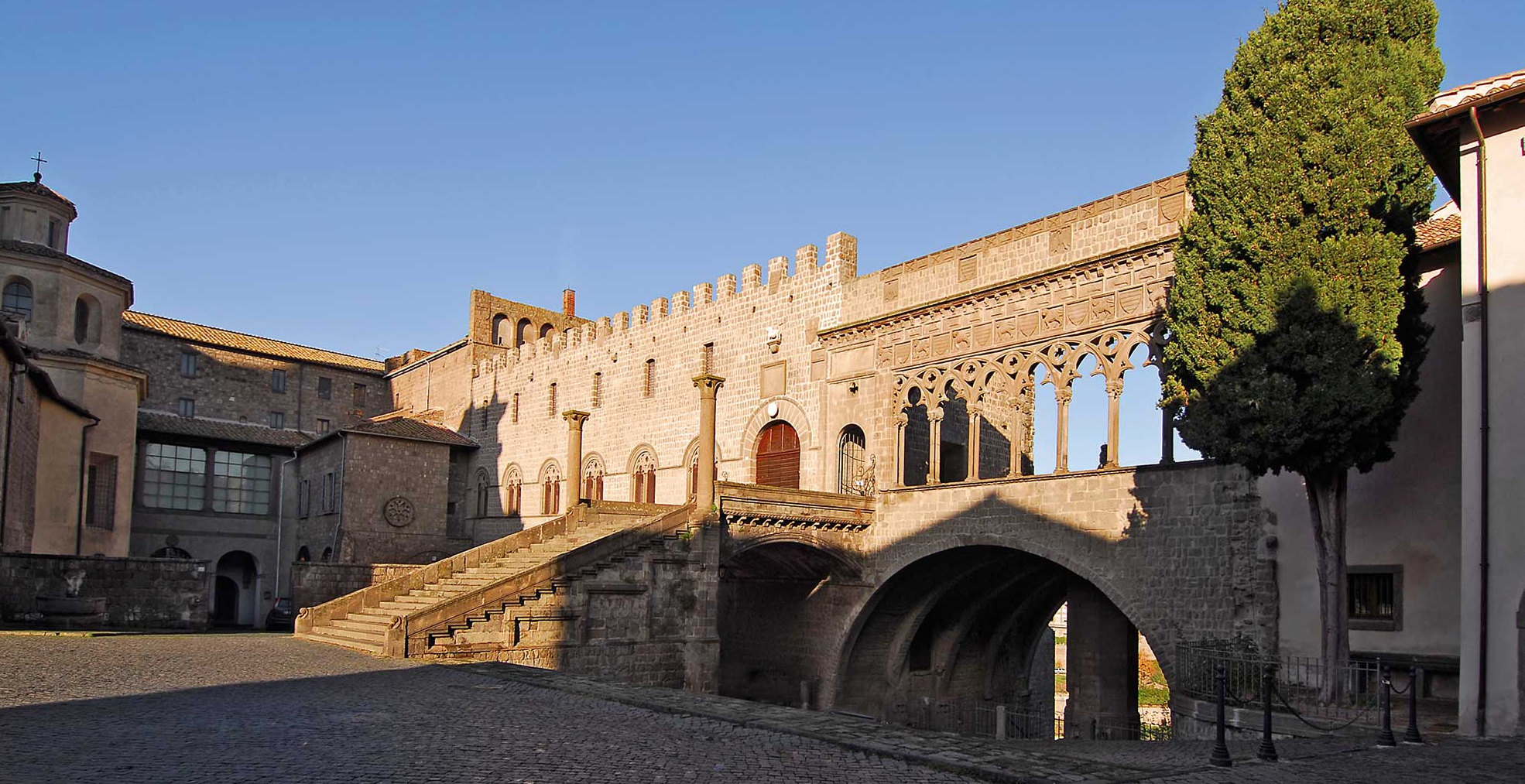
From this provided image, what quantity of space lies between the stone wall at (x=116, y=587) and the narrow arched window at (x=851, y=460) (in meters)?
13.6

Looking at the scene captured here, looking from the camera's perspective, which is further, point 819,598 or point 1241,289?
point 819,598

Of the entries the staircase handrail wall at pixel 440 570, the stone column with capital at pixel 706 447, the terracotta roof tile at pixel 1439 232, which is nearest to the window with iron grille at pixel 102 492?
the staircase handrail wall at pixel 440 570

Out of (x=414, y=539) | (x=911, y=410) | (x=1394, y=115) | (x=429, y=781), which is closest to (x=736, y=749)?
(x=429, y=781)

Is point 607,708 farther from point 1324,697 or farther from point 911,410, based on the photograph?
point 911,410

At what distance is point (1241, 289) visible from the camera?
577 inches

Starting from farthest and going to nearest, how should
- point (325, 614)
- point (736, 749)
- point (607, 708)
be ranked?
point (325, 614) < point (607, 708) < point (736, 749)

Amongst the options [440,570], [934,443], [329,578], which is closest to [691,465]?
[934,443]

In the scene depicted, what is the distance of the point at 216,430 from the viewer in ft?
130

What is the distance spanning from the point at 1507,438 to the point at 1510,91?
12.4 ft

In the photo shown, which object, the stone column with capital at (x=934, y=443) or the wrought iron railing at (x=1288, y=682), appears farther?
the stone column with capital at (x=934, y=443)

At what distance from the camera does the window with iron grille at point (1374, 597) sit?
15258 millimetres

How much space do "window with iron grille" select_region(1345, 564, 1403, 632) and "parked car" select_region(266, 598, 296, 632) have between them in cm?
2357

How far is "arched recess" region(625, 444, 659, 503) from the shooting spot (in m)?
31.2

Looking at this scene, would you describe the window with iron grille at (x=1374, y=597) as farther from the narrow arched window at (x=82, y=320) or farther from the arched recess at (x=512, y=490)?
the narrow arched window at (x=82, y=320)
